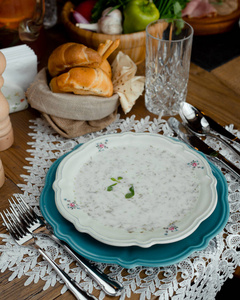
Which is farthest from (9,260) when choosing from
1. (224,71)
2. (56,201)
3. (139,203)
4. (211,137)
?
(224,71)

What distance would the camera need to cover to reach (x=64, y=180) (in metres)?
0.65

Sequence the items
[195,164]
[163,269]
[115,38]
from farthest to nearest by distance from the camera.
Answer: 1. [115,38]
2. [195,164]
3. [163,269]

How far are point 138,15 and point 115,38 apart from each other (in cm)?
9

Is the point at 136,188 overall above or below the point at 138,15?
below

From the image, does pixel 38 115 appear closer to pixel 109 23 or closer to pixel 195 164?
pixel 109 23

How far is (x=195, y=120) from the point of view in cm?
83

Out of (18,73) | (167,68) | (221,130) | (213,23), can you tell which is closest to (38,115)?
(18,73)

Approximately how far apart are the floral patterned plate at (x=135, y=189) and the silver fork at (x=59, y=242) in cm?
5

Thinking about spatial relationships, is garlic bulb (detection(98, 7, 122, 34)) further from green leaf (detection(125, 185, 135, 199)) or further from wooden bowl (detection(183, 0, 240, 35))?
green leaf (detection(125, 185, 135, 199))

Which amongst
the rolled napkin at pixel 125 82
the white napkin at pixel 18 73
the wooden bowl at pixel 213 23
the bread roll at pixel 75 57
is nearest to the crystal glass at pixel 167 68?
the rolled napkin at pixel 125 82

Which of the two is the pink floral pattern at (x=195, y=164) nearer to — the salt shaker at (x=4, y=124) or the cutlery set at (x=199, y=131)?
the cutlery set at (x=199, y=131)

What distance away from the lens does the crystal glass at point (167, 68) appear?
2.79 ft

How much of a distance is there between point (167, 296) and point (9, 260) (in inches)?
9.8

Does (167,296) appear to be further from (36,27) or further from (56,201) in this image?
(36,27)
